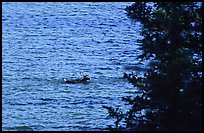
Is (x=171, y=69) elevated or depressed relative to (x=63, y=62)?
elevated

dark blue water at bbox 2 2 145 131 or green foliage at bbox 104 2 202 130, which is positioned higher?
green foliage at bbox 104 2 202 130

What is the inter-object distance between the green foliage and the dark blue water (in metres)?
24.1

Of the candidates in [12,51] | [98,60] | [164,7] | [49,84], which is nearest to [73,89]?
[49,84]

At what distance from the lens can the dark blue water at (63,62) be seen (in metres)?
45.7

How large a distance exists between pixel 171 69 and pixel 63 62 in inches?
2112

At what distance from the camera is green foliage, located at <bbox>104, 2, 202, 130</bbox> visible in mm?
15477

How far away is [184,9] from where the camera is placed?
55.6 feet

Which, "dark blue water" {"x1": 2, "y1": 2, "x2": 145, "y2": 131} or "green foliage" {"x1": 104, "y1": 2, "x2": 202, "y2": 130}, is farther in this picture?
"dark blue water" {"x1": 2, "y1": 2, "x2": 145, "y2": 131}

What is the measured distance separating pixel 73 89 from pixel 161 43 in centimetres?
3894

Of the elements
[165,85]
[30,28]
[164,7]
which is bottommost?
[30,28]

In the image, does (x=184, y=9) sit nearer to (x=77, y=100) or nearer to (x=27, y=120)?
(x=27, y=120)

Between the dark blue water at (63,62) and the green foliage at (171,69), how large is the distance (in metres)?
24.1

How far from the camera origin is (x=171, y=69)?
15461 millimetres

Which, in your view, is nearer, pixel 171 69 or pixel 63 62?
pixel 171 69
